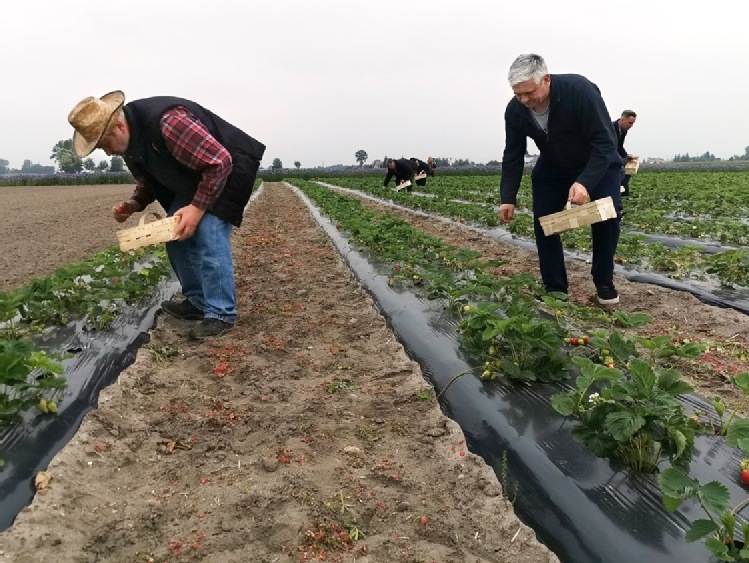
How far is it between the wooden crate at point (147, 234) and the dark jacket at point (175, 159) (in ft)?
1.23

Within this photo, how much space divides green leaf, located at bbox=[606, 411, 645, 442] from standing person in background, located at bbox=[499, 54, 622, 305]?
77.0 inches

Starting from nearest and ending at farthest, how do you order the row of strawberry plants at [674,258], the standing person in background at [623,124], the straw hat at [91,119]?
the straw hat at [91,119], the row of strawberry plants at [674,258], the standing person in background at [623,124]

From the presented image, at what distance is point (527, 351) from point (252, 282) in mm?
3475

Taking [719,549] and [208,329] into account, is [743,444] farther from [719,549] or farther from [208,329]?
[208,329]

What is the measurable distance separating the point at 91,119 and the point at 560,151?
2969 millimetres

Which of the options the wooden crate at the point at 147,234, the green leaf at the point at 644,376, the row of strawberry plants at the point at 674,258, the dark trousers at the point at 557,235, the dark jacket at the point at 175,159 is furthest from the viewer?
the row of strawberry plants at the point at 674,258

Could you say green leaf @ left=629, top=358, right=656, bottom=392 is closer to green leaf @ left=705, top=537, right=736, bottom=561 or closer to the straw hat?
green leaf @ left=705, top=537, right=736, bottom=561

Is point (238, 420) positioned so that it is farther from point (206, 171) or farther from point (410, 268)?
point (410, 268)

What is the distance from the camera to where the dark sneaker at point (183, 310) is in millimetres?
4029

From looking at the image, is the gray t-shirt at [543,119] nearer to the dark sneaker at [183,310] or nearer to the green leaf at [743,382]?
the green leaf at [743,382]

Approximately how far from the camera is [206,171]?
327 centimetres

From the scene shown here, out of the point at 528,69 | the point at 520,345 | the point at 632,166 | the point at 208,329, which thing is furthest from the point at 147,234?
the point at 632,166

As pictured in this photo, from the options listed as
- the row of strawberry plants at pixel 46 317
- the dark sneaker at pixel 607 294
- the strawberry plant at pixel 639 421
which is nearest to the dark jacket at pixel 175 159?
the row of strawberry plants at pixel 46 317

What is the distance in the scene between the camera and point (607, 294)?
427cm
